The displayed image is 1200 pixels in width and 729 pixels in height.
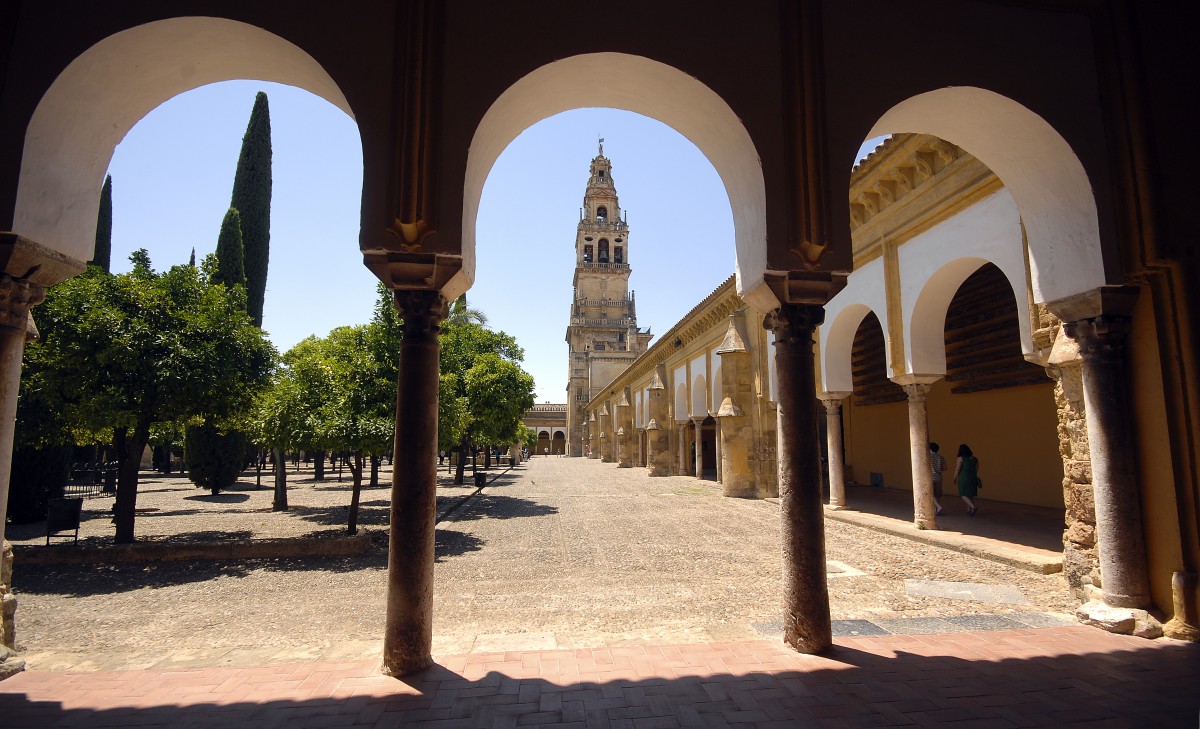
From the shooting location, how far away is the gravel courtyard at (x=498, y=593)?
5.06 meters

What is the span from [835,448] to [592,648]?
10.0 m

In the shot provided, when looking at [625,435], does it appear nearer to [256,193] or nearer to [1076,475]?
[256,193]

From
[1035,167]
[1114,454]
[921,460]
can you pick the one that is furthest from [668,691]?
[921,460]

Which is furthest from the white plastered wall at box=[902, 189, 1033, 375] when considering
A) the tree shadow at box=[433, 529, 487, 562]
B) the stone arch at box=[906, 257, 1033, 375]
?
the tree shadow at box=[433, 529, 487, 562]

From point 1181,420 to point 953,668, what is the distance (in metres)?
2.79

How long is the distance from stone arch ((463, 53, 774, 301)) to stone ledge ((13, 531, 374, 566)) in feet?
21.9

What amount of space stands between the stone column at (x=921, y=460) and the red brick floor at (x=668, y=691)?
597 centimetres

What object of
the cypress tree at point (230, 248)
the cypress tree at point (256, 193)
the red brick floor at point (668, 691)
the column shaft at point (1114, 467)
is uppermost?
the cypress tree at point (256, 193)

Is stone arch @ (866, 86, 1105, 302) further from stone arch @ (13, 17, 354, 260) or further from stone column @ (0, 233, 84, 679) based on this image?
stone column @ (0, 233, 84, 679)

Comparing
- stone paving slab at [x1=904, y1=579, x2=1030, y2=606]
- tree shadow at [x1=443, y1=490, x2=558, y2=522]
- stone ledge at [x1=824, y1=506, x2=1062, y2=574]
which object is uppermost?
stone ledge at [x1=824, y1=506, x2=1062, y2=574]

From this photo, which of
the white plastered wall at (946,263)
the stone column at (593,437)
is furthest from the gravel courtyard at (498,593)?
the stone column at (593,437)

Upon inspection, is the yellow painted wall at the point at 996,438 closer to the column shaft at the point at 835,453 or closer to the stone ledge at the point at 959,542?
the column shaft at the point at 835,453

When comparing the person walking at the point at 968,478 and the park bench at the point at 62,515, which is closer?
the park bench at the point at 62,515

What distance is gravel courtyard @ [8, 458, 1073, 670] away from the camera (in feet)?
16.6
